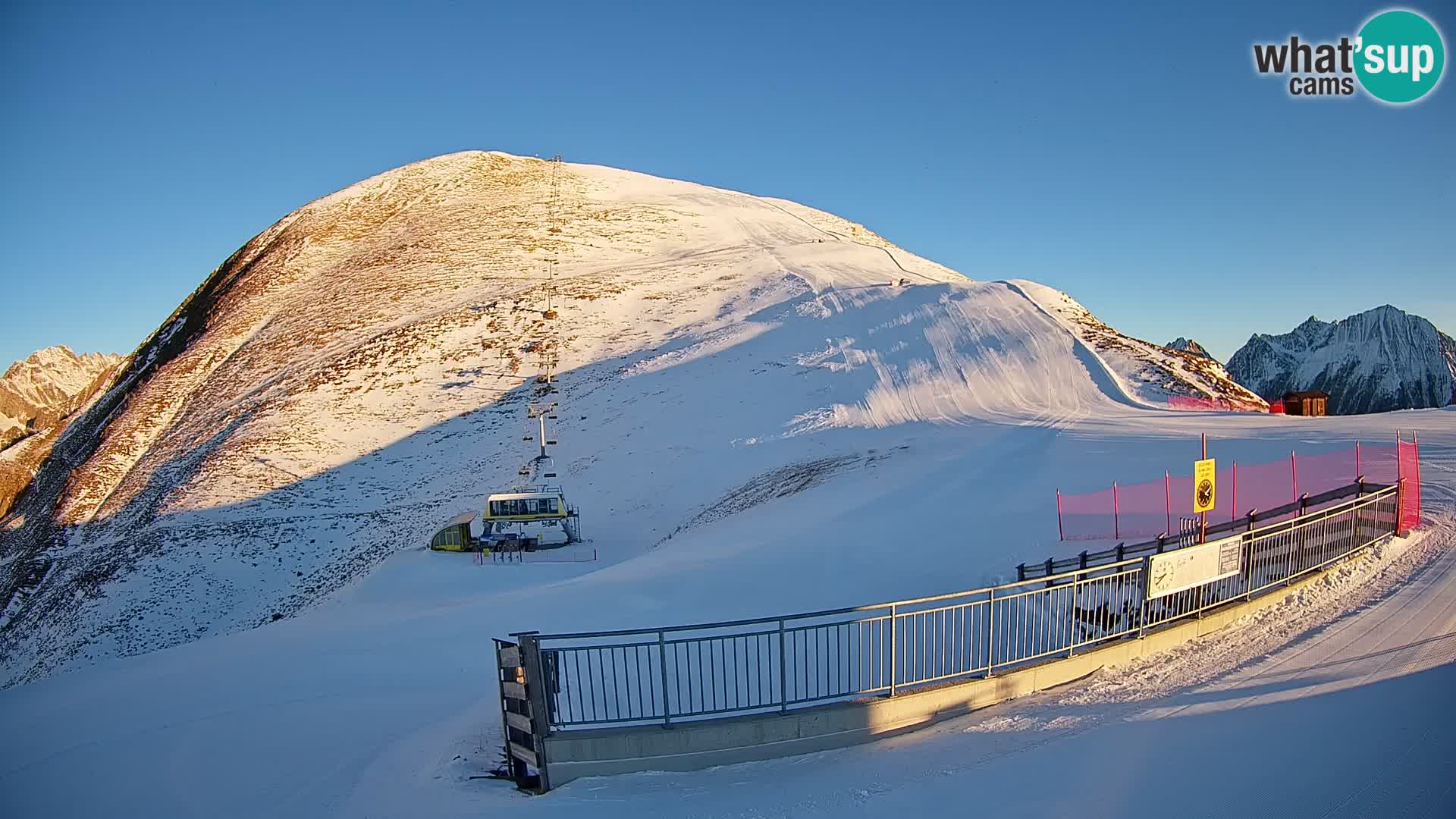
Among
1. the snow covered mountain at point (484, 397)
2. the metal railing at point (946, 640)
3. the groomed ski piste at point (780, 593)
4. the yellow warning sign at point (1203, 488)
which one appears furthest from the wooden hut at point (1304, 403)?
the yellow warning sign at point (1203, 488)

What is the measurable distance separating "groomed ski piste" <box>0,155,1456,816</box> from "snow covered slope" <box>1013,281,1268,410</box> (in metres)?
0.35

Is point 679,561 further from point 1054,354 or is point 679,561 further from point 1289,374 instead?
point 1289,374

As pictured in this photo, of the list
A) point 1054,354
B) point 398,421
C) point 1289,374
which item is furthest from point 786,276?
point 1289,374

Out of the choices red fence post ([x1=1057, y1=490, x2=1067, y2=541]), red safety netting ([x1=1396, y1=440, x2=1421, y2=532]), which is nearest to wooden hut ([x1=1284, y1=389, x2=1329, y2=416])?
red safety netting ([x1=1396, y1=440, x2=1421, y2=532])

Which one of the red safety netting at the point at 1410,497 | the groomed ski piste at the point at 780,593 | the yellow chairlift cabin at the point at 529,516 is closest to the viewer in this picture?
the groomed ski piste at the point at 780,593

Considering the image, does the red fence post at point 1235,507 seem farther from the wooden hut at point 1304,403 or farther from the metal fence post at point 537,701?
the wooden hut at point 1304,403

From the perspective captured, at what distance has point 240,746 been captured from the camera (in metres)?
11.0

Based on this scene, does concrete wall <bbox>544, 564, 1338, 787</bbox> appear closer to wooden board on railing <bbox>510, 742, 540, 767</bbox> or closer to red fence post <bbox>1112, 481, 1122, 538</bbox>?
wooden board on railing <bbox>510, 742, 540, 767</bbox>

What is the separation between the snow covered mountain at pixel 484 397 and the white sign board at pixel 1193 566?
911 cm

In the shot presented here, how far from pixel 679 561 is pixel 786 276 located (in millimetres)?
36968

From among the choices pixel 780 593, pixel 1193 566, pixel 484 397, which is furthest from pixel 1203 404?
pixel 484 397

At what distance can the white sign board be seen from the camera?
9.20 m

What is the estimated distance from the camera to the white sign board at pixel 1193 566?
9.20 metres

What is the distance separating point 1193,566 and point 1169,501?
7.32 meters
